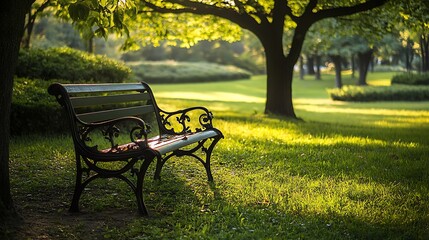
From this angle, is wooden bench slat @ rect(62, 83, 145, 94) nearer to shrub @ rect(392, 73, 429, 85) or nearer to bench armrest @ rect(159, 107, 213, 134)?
bench armrest @ rect(159, 107, 213, 134)

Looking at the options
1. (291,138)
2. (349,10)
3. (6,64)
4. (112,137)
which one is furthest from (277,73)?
(6,64)

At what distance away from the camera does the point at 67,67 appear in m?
13.4

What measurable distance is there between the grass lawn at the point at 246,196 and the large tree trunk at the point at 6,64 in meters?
0.35

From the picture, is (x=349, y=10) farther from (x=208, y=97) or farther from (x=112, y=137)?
(x=208, y=97)

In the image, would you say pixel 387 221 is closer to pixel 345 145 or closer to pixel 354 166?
pixel 354 166

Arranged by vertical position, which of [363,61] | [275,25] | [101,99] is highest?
[275,25]

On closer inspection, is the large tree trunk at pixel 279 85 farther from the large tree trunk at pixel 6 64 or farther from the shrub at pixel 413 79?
the shrub at pixel 413 79

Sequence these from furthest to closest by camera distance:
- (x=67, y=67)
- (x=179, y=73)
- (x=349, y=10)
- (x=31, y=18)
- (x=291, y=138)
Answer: (x=179, y=73) → (x=31, y=18) → (x=349, y=10) → (x=67, y=67) → (x=291, y=138)

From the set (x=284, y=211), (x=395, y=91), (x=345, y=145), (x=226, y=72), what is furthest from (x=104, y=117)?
(x=226, y=72)

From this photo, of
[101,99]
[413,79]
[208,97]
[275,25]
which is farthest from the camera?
[413,79]

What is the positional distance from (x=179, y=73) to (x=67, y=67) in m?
35.1

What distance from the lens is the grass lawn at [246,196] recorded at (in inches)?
178

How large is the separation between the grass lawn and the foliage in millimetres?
Answer: 36861

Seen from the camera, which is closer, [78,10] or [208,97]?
[78,10]
